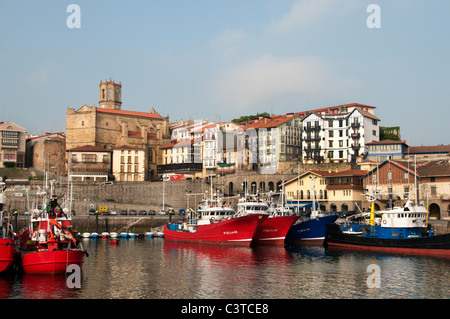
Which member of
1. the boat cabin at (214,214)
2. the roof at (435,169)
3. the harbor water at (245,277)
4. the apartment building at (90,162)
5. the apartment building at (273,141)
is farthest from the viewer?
the apartment building at (273,141)

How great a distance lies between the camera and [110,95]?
454 feet

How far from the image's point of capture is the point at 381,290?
99.7 ft

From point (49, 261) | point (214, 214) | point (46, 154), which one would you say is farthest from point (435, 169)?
point (46, 154)

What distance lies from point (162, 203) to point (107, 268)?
53.3 m

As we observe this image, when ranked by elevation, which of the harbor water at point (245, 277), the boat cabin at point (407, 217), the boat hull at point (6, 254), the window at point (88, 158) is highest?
the window at point (88, 158)

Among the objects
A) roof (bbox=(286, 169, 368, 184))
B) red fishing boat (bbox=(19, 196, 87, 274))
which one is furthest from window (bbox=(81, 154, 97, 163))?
red fishing boat (bbox=(19, 196, 87, 274))

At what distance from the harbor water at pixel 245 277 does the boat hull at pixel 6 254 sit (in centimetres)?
83

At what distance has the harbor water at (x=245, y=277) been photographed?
29.3 metres

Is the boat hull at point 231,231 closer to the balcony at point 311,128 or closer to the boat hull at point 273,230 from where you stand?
the boat hull at point 273,230

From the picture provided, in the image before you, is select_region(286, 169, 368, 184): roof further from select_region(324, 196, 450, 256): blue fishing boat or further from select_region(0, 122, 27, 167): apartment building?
select_region(0, 122, 27, 167): apartment building

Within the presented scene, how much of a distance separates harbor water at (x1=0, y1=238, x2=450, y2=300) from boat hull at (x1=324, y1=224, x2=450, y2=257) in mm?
1710

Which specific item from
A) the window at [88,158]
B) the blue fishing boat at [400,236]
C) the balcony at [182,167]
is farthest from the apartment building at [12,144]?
the blue fishing boat at [400,236]
